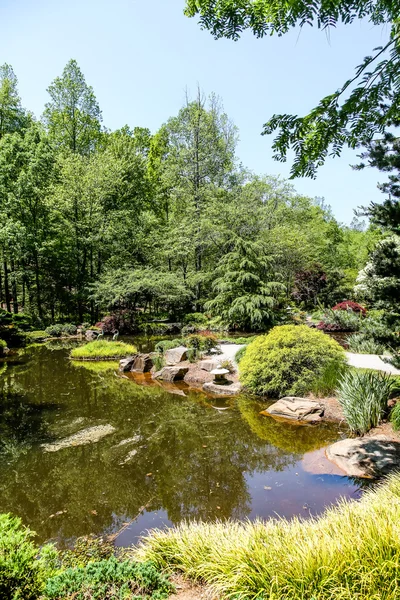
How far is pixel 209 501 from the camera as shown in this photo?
4137mm

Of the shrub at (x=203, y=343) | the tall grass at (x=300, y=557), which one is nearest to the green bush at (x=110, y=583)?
the tall grass at (x=300, y=557)

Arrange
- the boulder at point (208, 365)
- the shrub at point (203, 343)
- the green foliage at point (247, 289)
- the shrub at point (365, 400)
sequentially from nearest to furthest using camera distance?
the shrub at point (365, 400), the boulder at point (208, 365), the shrub at point (203, 343), the green foliage at point (247, 289)

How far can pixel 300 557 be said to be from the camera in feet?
7.65

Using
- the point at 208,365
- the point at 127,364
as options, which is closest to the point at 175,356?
the point at 208,365

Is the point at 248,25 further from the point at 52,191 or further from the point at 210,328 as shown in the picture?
the point at 52,191

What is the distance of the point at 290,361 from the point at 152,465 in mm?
3853

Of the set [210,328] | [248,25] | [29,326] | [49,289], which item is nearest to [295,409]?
[248,25]

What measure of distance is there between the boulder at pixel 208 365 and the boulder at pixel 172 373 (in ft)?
1.52

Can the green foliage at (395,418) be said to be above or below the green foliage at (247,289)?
below

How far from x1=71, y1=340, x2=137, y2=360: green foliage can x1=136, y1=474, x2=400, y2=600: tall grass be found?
10811mm

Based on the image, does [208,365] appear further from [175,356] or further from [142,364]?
[142,364]

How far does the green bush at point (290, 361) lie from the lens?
7570 millimetres

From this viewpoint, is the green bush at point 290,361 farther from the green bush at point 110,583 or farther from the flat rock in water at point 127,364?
the green bush at point 110,583

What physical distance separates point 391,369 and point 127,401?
20.5 ft
